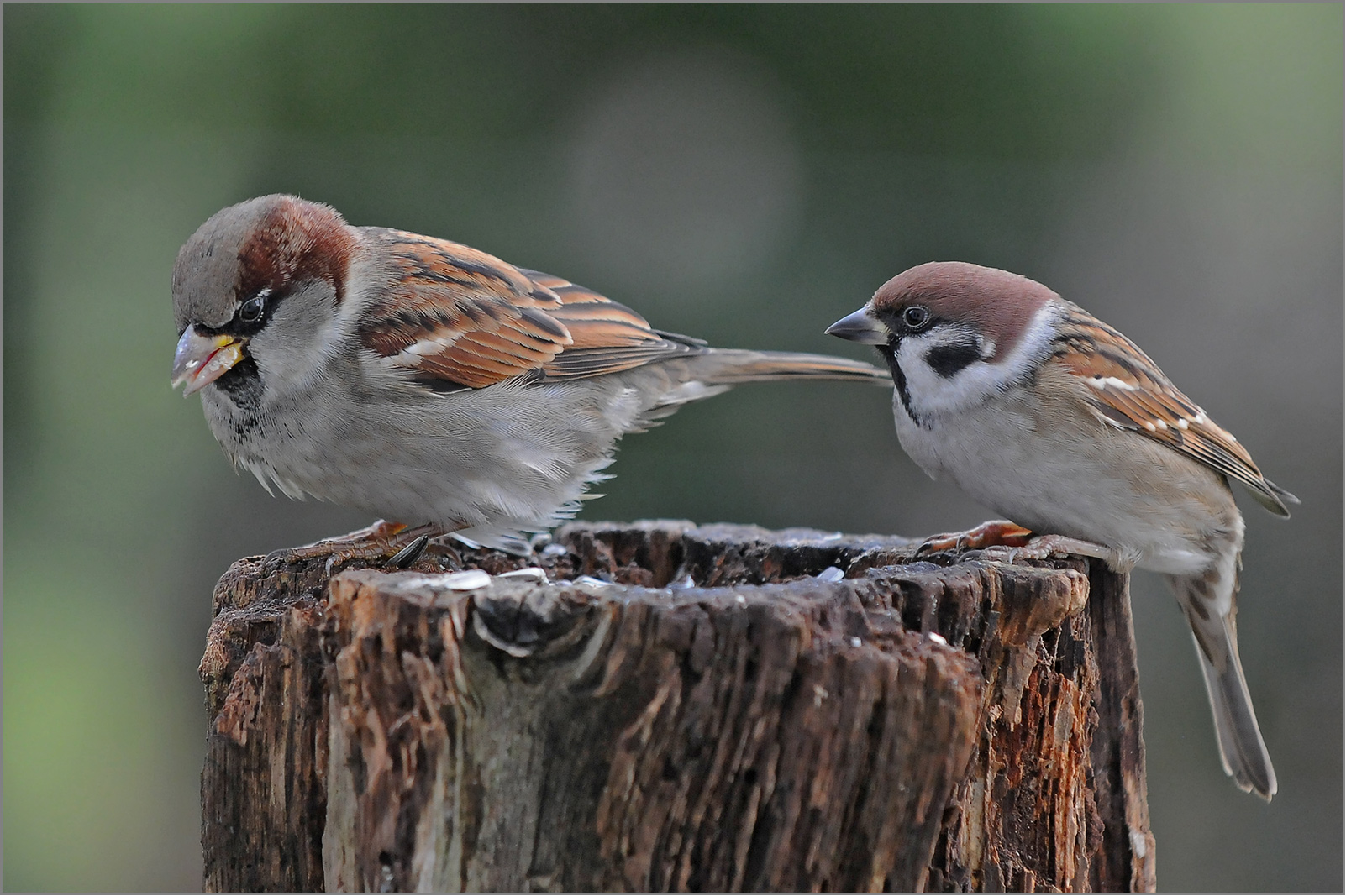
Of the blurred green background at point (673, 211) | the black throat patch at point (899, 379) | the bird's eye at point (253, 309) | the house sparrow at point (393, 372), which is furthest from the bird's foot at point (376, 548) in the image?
the blurred green background at point (673, 211)

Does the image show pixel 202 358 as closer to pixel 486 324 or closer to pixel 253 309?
pixel 253 309

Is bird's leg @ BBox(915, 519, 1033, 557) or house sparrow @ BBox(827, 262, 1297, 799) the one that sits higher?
house sparrow @ BBox(827, 262, 1297, 799)

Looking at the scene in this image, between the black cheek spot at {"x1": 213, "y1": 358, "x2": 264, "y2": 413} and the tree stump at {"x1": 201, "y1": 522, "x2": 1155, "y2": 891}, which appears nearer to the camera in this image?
the tree stump at {"x1": 201, "y1": 522, "x2": 1155, "y2": 891}

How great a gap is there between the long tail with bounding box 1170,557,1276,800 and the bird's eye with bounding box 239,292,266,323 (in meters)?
2.83

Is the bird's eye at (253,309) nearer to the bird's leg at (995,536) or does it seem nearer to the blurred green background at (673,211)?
the bird's leg at (995,536)

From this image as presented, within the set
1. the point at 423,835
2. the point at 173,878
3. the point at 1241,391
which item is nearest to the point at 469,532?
the point at 423,835

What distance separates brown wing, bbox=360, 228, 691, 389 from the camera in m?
3.17

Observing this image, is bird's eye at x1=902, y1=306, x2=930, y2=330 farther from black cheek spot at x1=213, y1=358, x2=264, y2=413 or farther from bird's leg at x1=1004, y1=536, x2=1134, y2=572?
black cheek spot at x1=213, y1=358, x2=264, y2=413

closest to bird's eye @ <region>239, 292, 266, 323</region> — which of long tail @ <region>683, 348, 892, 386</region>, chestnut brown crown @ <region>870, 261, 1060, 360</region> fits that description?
long tail @ <region>683, 348, 892, 386</region>

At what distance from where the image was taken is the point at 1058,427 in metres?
3.08

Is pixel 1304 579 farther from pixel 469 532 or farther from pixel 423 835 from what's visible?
pixel 423 835

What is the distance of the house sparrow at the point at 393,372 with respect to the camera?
286cm

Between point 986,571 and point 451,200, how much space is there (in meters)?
4.34

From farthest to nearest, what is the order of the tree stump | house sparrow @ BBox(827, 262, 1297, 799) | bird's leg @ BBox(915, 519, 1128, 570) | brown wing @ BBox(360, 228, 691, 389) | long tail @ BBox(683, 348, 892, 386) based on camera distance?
long tail @ BBox(683, 348, 892, 386)
brown wing @ BBox(360, 228, 691, 389)
house sparrow @ BBox(827, 262, 1297, 799)
bird's leg @ BBox(915, 519, 1128, 570)
the tree stump
